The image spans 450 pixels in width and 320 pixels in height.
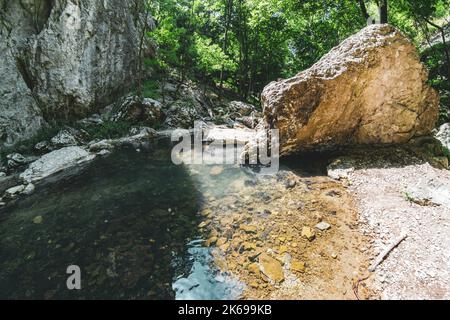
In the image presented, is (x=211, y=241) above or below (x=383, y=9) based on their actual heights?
below

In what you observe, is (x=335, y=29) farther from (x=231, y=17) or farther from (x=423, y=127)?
(x=423, y=127)

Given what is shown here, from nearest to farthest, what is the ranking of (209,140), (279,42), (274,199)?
(274,199) < (209,140) < (279,42)

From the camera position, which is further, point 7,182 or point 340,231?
point 7,182

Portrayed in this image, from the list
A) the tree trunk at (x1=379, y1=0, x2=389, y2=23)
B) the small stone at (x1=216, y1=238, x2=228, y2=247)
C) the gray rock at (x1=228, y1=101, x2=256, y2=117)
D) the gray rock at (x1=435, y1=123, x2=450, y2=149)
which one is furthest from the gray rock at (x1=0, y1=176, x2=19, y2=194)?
the tree trunk at (x1=379, y1=0, x2=389, y2=23)

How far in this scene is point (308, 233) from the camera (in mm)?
7488

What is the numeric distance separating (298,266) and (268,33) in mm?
26791

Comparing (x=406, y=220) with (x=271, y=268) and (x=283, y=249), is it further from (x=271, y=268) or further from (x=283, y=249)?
(x=271, y=268)

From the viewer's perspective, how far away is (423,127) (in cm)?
1155

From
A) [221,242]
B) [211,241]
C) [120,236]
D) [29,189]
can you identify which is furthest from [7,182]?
[221,242]

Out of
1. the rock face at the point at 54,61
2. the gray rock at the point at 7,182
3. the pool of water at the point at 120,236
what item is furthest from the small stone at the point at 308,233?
the rock face at the point at 54,61

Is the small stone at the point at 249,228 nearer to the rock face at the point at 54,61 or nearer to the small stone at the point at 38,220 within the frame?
the small stone at the point at 38,220

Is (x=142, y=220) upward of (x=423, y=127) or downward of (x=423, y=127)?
downward
